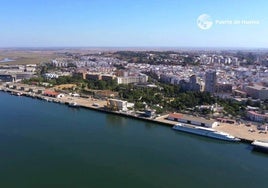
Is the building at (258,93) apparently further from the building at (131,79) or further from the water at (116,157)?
the building at (131,79)

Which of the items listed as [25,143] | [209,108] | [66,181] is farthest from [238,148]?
[25,143]

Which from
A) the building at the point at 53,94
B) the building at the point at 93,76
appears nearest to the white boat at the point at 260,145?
the building at the point at 53,94

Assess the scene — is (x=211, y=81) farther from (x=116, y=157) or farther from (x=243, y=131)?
(x=116, y=157)

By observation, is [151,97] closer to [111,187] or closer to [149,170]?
[149,170]

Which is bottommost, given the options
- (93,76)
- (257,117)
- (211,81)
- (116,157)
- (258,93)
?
(116,157)

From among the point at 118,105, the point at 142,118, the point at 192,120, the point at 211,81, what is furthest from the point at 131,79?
the point at 192,120

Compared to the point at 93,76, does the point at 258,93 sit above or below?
below
